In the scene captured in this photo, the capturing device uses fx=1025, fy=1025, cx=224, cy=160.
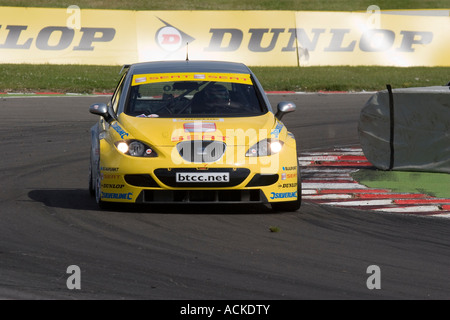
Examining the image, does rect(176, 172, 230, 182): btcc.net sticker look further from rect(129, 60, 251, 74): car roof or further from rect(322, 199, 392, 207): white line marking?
rect(129, 60, 251, 74): car roof

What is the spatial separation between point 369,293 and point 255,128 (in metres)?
3.43

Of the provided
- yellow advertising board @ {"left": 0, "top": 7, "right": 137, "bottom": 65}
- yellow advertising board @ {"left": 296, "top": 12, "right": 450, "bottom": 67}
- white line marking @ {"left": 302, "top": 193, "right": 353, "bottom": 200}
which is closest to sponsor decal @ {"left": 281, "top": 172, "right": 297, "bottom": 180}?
white line marking @ {"left": 302, "top": 193, "right": 353, "bottom": 200}

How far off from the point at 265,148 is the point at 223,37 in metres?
17.8

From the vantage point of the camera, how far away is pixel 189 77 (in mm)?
10391

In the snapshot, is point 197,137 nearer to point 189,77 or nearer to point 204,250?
point 189,77

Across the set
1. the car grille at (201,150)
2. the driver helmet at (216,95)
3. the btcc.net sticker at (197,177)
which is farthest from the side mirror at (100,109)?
the btcc.net sticker at (197,177)

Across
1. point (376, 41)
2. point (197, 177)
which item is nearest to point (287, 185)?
point (197, 177)

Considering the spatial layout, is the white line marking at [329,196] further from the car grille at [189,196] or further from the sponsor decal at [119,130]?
the sponsor decal at [119,130]

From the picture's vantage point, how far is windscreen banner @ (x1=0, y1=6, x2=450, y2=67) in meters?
26.3

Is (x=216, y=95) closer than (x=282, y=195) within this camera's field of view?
No

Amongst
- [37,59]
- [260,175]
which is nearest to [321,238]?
[260,175]

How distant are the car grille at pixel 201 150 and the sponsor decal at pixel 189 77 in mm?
1288

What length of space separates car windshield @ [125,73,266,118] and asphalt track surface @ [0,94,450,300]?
39.2 inches
